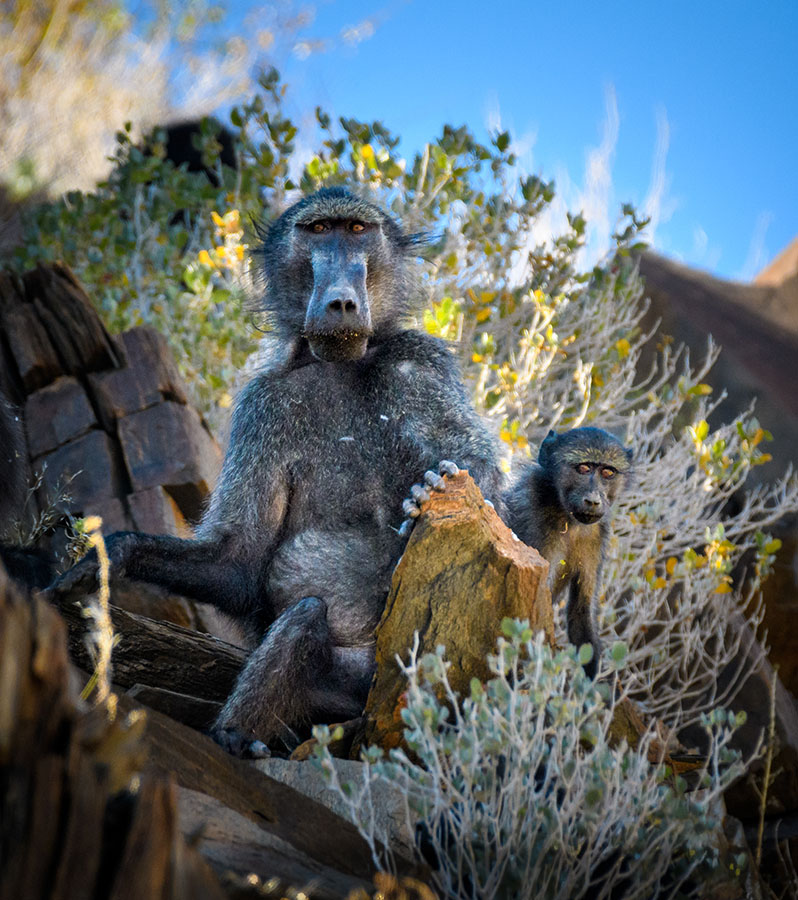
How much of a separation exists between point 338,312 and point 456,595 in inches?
34.6

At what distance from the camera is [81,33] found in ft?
36.9

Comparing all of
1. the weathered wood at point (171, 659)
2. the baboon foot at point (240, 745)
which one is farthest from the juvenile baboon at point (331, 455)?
the baboon foot at point (240, 745)

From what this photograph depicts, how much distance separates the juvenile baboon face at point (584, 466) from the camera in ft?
11.9

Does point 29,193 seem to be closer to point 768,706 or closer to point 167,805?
point 768,706

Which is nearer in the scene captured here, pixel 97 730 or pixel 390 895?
pixel 97 730

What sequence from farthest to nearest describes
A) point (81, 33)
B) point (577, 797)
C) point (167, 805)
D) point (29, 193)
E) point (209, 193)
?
point (81, 33) < point (29, 193) < point (209, 193) < point (577, 797) < point (167, 805)

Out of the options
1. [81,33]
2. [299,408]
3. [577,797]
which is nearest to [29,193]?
[81,33]

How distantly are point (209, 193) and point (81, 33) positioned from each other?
5.74 meters

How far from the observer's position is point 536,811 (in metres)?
2.06

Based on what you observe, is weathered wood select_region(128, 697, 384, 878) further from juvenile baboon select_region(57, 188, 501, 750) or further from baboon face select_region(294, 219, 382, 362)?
baboon face select_region(294, 219, 382, 362)

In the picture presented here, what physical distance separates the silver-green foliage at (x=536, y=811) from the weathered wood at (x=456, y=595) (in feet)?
1.66

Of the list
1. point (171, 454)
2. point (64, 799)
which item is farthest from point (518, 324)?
point (64, 799)

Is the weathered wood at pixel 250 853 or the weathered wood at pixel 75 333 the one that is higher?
the weathered wood at pixel 75 333

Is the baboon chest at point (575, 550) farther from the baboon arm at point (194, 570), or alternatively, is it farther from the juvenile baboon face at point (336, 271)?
the baboon arm at point (194, 570)
